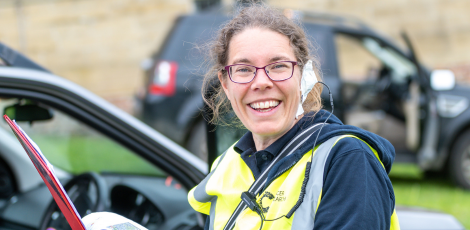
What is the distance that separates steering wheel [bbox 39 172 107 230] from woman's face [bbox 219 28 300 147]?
109 centimetres

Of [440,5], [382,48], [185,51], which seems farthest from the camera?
[440,5]

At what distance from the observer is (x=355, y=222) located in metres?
1.08

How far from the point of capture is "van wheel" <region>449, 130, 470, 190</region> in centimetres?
512

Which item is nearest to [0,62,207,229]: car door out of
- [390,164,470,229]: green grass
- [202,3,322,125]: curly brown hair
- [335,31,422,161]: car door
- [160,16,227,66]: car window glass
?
[202,3,322,125]: curly brown hair

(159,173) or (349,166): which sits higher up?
(349,166)

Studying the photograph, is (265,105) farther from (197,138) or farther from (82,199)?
(197,138)

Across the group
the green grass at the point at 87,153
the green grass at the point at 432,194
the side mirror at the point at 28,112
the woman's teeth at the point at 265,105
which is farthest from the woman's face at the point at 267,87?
the green grass at the point at 432,194

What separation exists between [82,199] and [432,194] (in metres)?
4.19

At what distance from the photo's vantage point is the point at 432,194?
5.07 m

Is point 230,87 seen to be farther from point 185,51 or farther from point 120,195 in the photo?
point 185,51

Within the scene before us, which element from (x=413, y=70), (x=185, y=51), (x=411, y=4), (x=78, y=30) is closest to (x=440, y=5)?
(x=411, y=4)

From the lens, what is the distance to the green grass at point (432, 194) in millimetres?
4434

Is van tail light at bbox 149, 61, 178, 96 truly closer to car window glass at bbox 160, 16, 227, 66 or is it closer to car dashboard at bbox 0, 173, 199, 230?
car window glass at bbox 160, 16, 227, 66

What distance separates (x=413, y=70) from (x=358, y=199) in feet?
16.1
